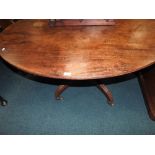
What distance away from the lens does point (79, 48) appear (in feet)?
4.49

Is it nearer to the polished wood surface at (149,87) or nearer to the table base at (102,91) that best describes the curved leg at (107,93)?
the table base at (102,91)

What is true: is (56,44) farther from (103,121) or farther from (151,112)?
(151,112)

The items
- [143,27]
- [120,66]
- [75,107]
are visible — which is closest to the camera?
[120,66]

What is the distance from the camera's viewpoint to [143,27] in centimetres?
156

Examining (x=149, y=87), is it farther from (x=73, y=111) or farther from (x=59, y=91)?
(x=59, y=91)

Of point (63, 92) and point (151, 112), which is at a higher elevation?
point (63, 92)

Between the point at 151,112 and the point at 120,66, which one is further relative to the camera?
the point at 151,112

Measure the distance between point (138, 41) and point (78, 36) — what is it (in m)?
0.47

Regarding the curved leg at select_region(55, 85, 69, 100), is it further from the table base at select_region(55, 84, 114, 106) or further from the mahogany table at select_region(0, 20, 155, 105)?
the mahogany table at select_region(0, 20, 155, 105)

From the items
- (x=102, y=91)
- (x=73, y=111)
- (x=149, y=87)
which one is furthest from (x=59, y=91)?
(x=149, y=87)

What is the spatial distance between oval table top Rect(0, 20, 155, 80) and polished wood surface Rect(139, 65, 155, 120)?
0.58 meters

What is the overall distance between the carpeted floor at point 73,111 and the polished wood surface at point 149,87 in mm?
87
